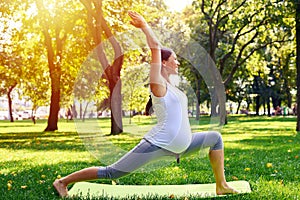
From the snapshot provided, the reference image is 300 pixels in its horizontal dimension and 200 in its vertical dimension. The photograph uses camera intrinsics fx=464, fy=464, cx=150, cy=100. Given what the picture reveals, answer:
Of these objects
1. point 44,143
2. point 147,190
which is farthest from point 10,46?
point 147,190

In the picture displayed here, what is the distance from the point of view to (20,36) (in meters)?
26.2

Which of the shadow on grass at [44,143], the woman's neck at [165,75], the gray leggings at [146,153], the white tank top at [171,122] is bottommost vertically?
the shadow on grass at [44,143]

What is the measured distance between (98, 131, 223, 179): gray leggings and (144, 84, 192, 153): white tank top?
0.09 meters

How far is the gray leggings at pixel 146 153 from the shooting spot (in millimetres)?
5289

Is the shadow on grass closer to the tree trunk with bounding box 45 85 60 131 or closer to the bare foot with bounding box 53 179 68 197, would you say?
the tree trunk with bounding box 45 85 60 131

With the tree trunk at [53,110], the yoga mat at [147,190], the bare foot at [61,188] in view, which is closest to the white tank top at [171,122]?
the yoga mat at [147,190]

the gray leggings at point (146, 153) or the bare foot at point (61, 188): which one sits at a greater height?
the gray leggings at point (146, 153)

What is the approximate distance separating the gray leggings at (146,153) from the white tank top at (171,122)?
90 mm

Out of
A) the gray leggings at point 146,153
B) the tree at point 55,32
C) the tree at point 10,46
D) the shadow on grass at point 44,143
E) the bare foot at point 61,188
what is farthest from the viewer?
the tree at point 55,32

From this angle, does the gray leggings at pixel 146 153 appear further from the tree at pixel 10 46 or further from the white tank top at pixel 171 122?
the tree at pixel 10 46

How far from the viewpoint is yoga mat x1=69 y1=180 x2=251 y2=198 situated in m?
5.92

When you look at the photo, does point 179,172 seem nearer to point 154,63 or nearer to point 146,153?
point 146,153

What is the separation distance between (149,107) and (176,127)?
0.51 meters

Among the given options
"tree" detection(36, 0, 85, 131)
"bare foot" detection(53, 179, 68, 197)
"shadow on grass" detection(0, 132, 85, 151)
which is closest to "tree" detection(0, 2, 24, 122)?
"tree" detection(36, 0, 85, 131)
